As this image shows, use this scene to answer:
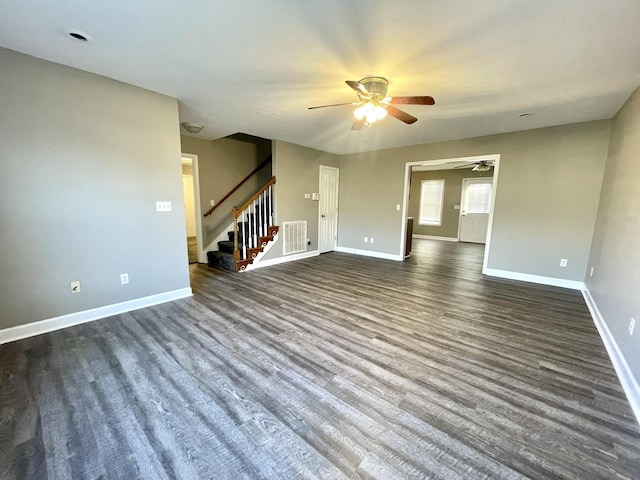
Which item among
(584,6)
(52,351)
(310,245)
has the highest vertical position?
(584,6)

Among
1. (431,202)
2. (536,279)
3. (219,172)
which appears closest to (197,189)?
(219,172)

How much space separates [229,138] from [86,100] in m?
3.04

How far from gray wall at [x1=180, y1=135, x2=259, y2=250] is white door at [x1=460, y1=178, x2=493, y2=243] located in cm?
688

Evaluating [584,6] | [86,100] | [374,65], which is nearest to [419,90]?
[374,65]

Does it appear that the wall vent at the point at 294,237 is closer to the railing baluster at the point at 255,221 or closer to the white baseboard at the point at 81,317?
the railing baluster at the point at 255,221

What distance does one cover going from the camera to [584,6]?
5.08 feet

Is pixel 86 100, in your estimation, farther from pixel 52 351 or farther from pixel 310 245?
pixel 310 245

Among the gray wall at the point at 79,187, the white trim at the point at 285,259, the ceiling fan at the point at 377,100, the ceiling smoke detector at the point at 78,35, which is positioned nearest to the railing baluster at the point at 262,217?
the white trim at the point at 285,259

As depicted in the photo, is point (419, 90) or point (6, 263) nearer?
point (6, 263)

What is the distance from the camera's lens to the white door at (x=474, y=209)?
27.1 feet

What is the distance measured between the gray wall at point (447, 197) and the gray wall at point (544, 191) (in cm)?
413

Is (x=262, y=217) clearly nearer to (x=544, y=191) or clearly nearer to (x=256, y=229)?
(x=256, y=229)

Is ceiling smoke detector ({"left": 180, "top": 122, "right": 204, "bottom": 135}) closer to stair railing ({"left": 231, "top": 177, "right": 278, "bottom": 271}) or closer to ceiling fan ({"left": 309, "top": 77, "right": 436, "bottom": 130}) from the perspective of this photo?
stair railing ({"left": 231, "top": 177, "right": 278, "bottom": 271})

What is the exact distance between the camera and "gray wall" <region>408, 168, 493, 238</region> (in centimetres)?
852
